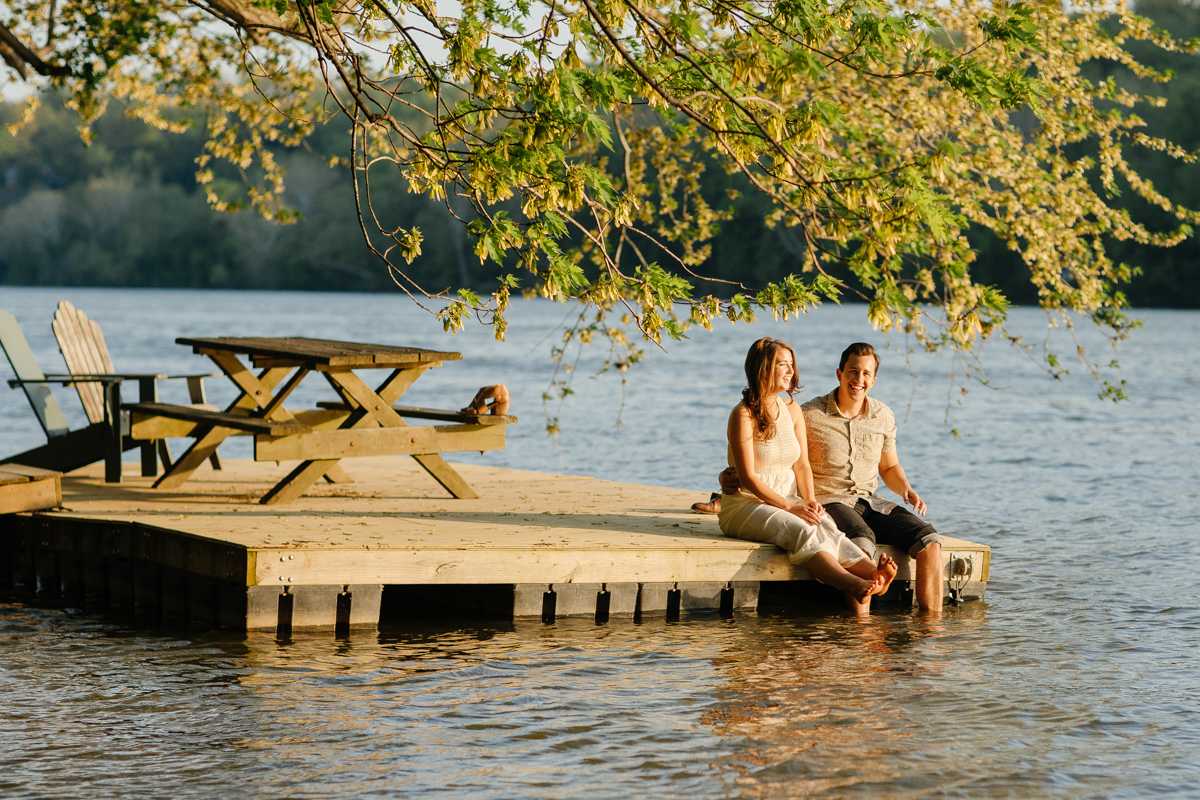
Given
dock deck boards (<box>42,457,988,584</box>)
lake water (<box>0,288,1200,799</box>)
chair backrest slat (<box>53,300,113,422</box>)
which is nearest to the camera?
lake water (<box>0,288,1200,799</box>)

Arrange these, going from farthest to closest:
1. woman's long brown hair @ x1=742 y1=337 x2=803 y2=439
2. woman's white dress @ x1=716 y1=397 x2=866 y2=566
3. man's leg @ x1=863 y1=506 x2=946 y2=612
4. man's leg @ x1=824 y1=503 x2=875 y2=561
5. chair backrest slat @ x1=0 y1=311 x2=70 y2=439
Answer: chair backrest slat @ x1=0 y1=311 x2=70 y2=439 → man's leg @ x1=863 y1=506 x2=946 y2=612 → man's leg @ x1=824 y1=503 x2=875 y2=561 → woman's white dress @ x1=716 y1=397 x2=866 y2=566 → woman's long brown hair @ x1=742 y1=337 x2=803 y2=439

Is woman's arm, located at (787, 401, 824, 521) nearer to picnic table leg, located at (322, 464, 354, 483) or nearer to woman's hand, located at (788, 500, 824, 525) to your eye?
woman's hand, located at (788, 500, 824, 525)

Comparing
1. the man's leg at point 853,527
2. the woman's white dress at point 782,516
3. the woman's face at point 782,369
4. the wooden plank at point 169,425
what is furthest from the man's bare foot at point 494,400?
the man's leg at point 853,527

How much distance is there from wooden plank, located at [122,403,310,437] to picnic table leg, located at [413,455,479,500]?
1.05m

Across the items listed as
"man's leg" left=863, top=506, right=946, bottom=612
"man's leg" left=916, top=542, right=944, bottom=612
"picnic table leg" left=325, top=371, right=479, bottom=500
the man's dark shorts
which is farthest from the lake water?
"picnic table leg" left=325, top=371, right=479, bottom=500

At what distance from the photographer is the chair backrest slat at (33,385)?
10617 millimetres

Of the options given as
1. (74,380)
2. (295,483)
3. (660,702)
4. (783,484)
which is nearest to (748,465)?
(783,484)

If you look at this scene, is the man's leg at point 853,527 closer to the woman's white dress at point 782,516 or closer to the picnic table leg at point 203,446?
the woman's white dress at point 782,516

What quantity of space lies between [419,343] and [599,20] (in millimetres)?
40353

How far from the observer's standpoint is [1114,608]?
9672 millimetres

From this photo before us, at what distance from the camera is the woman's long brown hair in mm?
7801

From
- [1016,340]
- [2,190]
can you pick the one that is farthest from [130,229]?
[1016,340]

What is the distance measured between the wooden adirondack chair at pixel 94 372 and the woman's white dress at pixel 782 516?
171 inches

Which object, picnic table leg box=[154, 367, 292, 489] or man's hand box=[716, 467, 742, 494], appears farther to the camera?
picnic table leg box=[154, 367, 292, 489]
